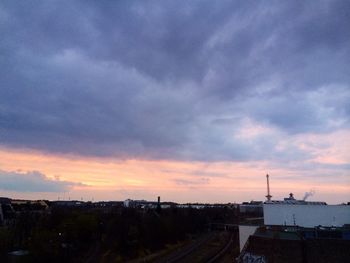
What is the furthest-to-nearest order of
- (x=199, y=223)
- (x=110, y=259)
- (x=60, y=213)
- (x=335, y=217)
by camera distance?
(x=199, y=223) < (x=60, y=213) < (x=110, y=259) < (x=335, y=217)

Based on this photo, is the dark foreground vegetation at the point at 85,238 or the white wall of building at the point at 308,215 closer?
the white wall of building at the point at 308,215

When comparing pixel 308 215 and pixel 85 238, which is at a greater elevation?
pixel 308 215

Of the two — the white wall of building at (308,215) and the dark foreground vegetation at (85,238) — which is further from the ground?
the white wall of building at (308,215)

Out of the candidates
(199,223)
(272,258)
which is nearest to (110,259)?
(272,258)

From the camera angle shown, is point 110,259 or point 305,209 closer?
point 305,209

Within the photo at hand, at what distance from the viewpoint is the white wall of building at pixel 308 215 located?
193 feet

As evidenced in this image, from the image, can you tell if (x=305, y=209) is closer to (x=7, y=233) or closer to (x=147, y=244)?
(x=147, y=244)

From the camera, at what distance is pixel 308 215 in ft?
201

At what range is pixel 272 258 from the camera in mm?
37000

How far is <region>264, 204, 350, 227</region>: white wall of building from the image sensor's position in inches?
2320

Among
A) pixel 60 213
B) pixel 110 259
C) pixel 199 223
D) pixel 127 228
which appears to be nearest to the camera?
pixel 110 259

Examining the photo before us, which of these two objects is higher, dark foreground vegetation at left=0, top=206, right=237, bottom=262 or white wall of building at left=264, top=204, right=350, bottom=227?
white wall of building at left=264, top=204, right=350, bottom=227

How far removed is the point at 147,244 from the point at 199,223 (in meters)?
42.7

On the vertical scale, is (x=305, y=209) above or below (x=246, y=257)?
above
